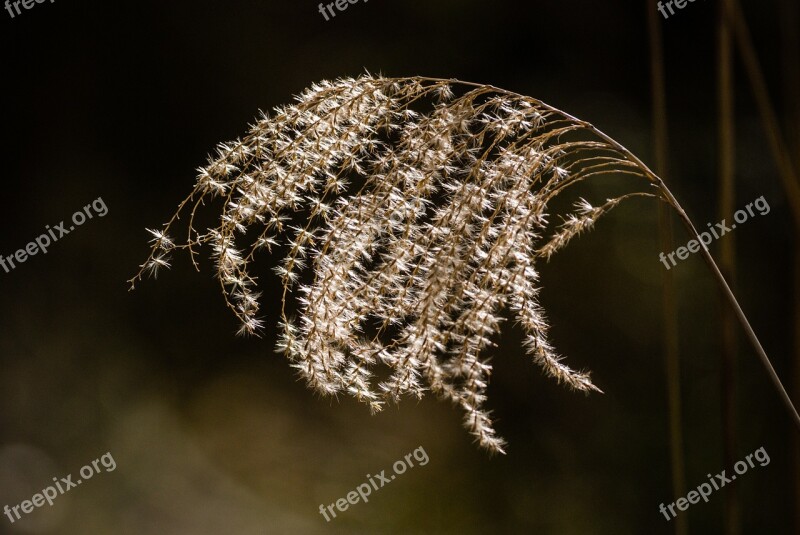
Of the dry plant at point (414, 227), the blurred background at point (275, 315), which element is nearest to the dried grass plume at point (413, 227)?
the dry plant at point (414, 227)

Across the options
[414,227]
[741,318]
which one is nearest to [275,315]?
[414,227]

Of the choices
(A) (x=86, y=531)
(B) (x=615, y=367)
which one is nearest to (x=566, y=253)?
(B) (x=615, y=367)

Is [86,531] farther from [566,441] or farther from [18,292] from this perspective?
[566,441]

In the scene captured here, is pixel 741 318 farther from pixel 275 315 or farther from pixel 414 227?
pixel 275 315

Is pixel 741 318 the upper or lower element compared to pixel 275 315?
lower

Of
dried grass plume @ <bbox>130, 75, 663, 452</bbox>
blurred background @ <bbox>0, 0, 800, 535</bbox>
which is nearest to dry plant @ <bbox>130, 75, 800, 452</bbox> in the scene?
dried grass plume @ <bbox>130, 75, 663, 452</bbox>

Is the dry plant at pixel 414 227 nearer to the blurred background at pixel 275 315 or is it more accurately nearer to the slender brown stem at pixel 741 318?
the slender brown stem at pixel 741 318
